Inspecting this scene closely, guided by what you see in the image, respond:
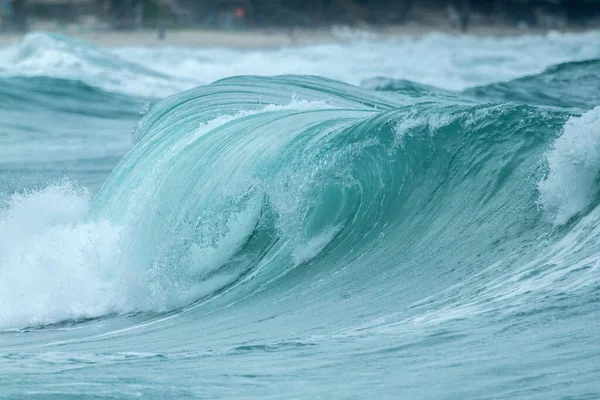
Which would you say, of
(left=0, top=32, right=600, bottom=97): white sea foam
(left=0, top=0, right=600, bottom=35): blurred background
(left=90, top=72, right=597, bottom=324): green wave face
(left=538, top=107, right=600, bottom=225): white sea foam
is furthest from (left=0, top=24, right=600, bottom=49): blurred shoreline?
(left=538, top=107, right=600, bottom=225): white sea foam

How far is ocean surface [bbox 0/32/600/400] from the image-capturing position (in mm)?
3184

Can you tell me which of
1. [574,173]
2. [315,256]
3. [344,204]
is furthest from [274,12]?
[574,173]

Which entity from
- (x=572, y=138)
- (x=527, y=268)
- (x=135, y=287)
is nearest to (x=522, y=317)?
(x=527, y=268)

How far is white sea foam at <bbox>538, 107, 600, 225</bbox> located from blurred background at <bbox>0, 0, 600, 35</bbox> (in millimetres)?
20397

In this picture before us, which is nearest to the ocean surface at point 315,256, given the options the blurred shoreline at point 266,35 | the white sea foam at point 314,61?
the white sea foam at point 314,61

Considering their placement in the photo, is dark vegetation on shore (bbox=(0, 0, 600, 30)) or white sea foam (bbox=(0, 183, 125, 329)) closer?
white sea foam (bbox=(0, 183, 125, 329))

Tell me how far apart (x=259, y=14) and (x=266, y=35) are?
1.33 meters

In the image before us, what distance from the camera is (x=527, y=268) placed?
4.05 metres

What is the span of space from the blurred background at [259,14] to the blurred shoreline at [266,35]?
0.21m

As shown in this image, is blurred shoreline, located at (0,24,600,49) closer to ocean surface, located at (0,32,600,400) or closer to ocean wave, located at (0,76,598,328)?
ocean surface, located at (0,32,600,400)

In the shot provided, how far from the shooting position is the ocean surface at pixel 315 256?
3.18 meters

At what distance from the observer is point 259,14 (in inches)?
1008

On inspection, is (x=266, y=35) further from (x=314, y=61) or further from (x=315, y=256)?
(x=315, y=256)

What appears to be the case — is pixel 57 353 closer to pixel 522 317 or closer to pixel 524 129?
pixel 522 317
